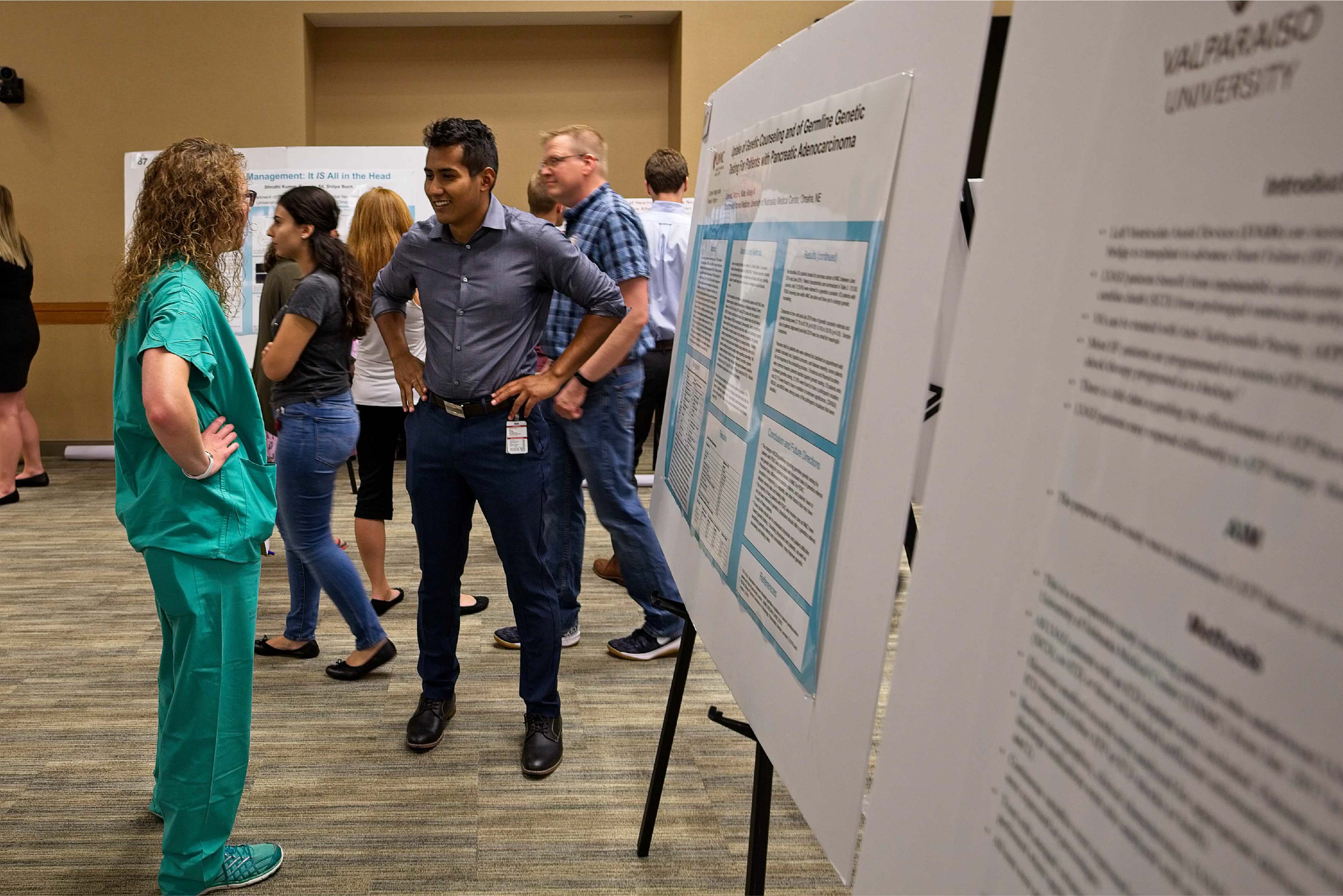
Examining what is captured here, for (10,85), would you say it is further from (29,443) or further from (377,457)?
(377,457)

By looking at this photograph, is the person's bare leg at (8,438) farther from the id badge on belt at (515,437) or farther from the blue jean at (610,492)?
the id badge on belt at (515,437)

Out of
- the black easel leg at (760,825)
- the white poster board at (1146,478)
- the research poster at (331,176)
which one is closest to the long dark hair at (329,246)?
the black easel leg at (760,825)

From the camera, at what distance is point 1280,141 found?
41 cm

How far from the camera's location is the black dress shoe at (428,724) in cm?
251

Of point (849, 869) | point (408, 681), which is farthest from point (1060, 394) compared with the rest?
point (408, 681)

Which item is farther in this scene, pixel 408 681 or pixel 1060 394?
pixel 408 681

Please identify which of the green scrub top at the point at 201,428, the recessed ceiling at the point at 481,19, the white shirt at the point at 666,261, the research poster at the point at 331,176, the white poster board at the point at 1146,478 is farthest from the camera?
the recessed ceiling at the point at 481,19

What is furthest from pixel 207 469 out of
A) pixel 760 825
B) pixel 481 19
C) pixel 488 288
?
pixel 481 19

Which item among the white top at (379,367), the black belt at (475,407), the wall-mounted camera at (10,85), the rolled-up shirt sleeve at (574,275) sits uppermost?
the wall-mounted camera at (10,85)

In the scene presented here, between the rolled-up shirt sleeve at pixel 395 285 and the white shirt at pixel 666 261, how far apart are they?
4.60 ft

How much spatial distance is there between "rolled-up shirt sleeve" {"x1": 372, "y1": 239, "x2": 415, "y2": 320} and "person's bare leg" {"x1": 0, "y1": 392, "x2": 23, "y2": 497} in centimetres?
362

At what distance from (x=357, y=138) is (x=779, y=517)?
6.65 m

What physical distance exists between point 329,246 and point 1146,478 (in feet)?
8.39

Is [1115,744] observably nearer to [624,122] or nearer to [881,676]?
[881,676]
